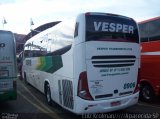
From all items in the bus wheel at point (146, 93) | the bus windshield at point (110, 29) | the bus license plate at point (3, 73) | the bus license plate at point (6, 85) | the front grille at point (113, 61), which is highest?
the bus windshield at point (110, 29)

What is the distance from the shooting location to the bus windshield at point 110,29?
26.3 feet

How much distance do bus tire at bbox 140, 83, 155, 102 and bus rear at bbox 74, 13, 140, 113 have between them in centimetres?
272

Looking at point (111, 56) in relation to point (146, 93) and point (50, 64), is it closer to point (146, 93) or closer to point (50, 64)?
point (50, 64)

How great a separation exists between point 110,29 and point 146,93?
183 inches

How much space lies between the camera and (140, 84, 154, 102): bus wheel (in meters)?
11.6

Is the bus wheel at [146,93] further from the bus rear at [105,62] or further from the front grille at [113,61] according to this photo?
the front grille at [113,61]

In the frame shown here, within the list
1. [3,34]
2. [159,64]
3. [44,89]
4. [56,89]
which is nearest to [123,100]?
[56,89]

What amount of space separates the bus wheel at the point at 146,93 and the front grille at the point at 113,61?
313 cm

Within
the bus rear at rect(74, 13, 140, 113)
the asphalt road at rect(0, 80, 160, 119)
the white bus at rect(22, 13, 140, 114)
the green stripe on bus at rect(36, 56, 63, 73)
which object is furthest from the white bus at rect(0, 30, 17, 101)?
the bus rear at rect(74, 13, 140, 113)

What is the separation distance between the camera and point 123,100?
8586 millimetres

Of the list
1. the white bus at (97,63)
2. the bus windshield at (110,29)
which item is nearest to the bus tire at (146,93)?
the white bus at (97,63)

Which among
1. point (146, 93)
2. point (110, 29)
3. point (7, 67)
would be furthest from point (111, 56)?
A: point (146, 93)

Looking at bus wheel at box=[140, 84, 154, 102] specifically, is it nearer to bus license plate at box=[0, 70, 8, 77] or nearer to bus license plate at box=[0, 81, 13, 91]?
bus license plate at box=[0, 81, 13, 91]

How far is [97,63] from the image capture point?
807 centimetres
